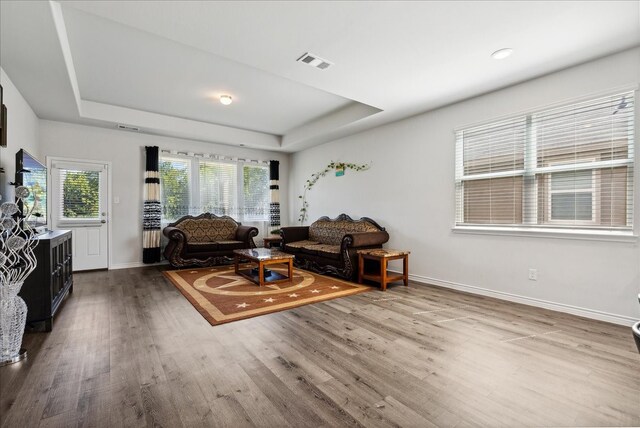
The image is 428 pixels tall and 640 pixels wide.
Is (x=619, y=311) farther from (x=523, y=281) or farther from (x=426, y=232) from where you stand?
(x=426, y=232)

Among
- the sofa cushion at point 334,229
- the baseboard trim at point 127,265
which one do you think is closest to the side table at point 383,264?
the sofa cushion at point 334,229

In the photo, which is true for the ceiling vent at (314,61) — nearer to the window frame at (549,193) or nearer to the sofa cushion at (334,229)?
the window frame at (549,193)

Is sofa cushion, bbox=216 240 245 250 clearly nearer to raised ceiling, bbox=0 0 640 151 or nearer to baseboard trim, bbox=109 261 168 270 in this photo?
baseboard trim, bbox=109 261 168 270

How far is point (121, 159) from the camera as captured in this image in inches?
221

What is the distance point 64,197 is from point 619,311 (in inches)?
300

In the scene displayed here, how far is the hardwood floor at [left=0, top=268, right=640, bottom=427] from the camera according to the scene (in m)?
1.55

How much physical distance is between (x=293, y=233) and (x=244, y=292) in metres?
2.34

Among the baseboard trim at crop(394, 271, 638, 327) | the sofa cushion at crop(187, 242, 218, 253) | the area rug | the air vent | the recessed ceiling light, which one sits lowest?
the area rug

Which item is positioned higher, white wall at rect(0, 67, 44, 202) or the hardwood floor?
white wall at rect(0, 67, 44, 202)

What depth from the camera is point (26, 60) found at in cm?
293

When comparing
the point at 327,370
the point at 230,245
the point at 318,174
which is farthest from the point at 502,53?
the point at 230,245

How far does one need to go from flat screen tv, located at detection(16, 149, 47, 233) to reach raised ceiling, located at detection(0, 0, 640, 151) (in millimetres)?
939

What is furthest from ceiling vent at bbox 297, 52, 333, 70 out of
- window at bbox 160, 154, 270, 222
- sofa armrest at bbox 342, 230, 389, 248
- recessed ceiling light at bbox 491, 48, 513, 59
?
window at bbox 160, 154, 270, 222

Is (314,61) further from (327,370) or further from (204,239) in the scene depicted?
(204,239)
